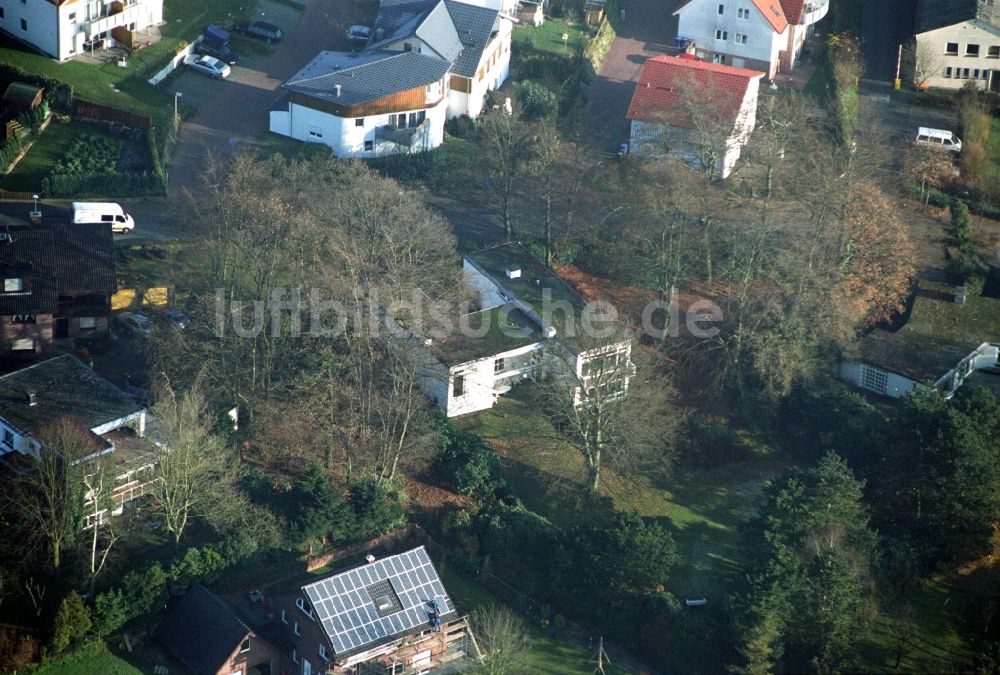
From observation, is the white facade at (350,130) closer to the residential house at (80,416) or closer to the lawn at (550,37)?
the lawn at (550,37)

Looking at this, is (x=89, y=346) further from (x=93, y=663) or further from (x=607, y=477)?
(x=607, y=477)

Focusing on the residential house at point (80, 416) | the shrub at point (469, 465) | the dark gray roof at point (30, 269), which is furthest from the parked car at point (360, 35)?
the residential house at point (80, 416)

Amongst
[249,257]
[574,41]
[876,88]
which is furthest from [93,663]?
[876,88]

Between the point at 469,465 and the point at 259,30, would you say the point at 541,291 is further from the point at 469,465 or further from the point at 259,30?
the point at 259,30

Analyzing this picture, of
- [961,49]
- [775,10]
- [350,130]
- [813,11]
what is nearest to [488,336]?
[350,130]

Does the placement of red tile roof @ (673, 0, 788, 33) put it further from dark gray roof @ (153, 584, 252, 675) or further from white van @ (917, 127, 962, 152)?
dark gray roof @ (153, 584, 252, 675)
